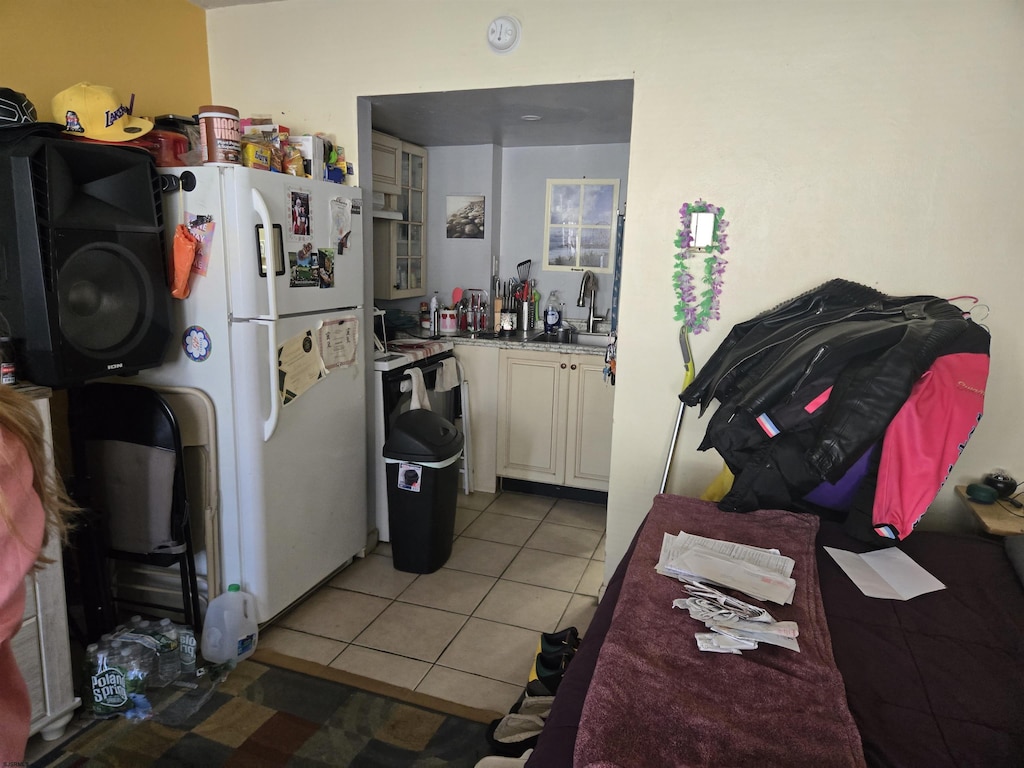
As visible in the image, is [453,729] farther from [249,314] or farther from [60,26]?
[60,26]

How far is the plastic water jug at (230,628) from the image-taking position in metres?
2.39

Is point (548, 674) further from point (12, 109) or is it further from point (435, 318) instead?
point (435, 318)

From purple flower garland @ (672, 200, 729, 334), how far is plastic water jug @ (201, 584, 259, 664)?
1.97 metres

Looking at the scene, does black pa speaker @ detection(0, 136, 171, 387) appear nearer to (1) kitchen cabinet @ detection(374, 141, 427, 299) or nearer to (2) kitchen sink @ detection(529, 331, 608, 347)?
(1) kitchen cabinet @ detection(374, 141, 427, 299)

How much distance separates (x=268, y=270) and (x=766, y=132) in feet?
6.03

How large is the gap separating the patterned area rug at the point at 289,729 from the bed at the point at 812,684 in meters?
0.85

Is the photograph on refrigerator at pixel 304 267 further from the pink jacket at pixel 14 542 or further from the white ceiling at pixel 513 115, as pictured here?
the pink jacket at pixel 14 542

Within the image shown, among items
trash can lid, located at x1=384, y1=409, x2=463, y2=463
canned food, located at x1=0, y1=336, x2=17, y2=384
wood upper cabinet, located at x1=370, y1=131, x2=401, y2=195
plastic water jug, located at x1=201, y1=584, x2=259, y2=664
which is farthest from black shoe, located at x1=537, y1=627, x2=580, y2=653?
wood upper cabinet, located at x1=370, y1=131, x2=401, y2=195

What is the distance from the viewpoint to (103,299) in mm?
2090

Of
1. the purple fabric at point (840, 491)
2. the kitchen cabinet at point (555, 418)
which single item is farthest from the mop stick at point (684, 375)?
the kitchen cabinet at point (555, 418)

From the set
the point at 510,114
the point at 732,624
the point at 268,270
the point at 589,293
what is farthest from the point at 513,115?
the point at 732,624

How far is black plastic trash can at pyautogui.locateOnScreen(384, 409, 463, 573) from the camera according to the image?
2.97 m

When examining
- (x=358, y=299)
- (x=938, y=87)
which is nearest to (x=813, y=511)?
(x=938, y=87)

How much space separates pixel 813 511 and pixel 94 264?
2.39 meters
